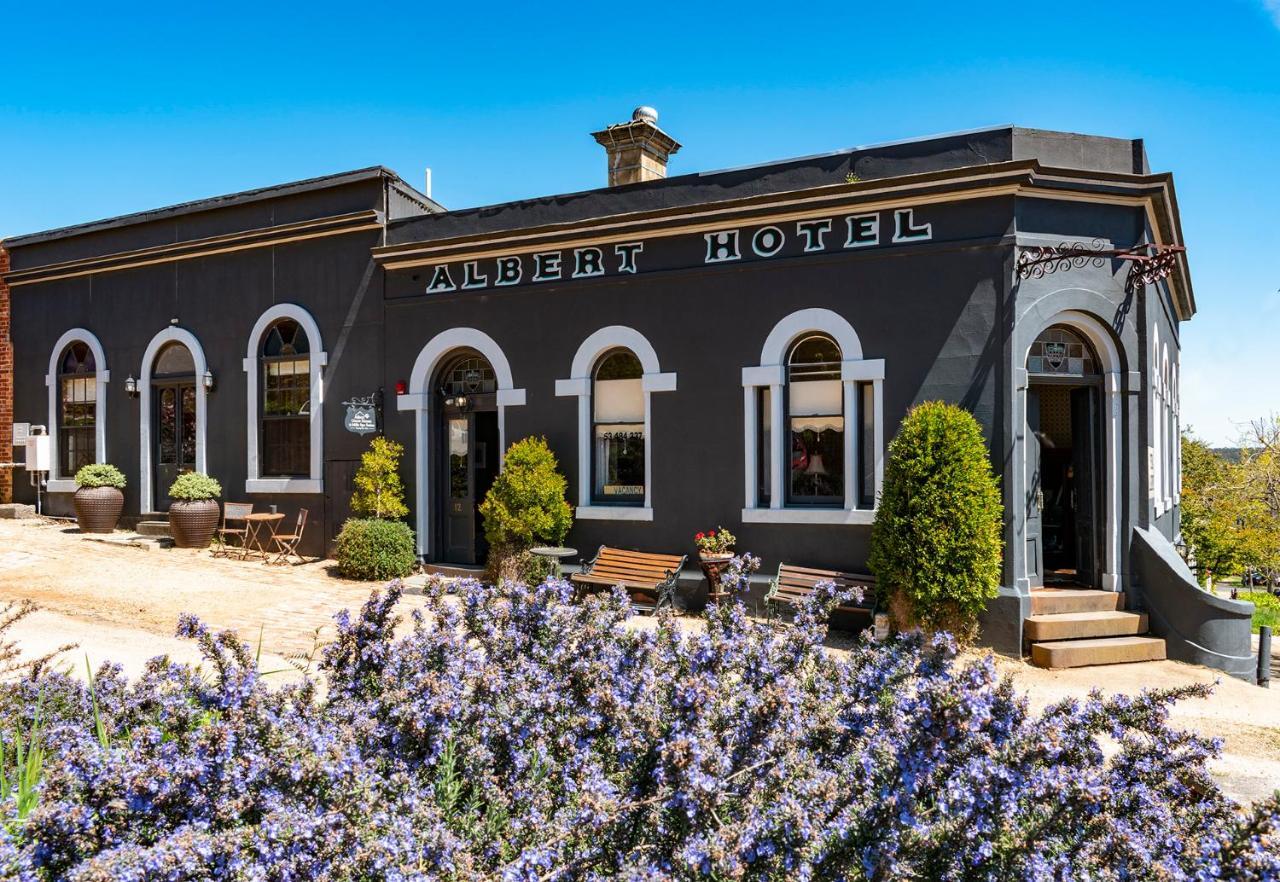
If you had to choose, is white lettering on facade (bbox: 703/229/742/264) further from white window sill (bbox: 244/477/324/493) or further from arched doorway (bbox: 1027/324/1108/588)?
white window sill (bbox: 244/477/324/493)

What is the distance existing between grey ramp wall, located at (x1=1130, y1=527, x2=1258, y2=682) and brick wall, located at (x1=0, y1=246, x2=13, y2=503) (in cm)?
1977

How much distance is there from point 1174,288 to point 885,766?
14.4 meters

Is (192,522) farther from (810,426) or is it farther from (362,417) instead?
(810,426)

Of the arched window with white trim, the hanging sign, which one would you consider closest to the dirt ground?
the hanging sign

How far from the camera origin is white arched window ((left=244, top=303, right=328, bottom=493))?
1304 cm

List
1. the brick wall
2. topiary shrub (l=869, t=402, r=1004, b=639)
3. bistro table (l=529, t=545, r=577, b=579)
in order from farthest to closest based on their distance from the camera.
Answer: the brick wall, bistro table (l=529, t=545, r=577, b=579), topiary shrub (l=869, t=402, r=1004, b=639)

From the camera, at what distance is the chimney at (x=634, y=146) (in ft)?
39.6

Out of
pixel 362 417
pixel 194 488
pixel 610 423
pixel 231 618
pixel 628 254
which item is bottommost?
pixel 231 618

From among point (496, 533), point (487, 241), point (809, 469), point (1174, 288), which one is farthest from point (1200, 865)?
point (1174, 288)

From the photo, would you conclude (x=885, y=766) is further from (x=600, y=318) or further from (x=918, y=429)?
(x=600, y=318)

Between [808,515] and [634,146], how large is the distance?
6.17 metres

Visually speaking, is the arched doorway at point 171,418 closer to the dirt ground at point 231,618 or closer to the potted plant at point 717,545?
the dirt ground at point 231,618

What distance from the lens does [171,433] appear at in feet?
48.4

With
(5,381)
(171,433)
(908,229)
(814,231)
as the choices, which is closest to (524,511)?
(814,231)
